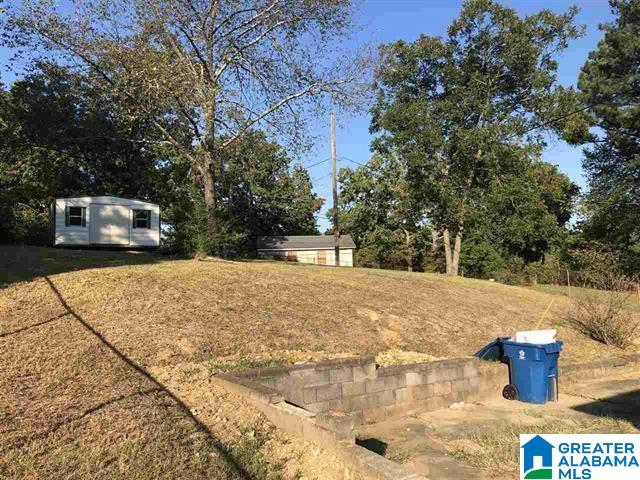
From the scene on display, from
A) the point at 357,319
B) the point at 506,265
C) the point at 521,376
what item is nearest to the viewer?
the point at 521,376

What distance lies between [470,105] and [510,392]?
21.3 metres

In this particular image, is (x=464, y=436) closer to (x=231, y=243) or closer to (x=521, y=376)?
(x=521, y=376)

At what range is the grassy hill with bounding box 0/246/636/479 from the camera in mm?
4176

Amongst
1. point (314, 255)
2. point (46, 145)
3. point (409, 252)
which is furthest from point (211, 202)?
point (314, 255)

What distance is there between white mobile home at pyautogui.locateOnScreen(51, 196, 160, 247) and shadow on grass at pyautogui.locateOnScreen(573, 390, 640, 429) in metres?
23.5

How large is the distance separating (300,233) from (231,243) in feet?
99.7

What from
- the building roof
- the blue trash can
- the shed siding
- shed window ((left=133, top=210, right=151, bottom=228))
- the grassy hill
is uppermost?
shed window ((left=133, top=210, right=151, bottom=228))

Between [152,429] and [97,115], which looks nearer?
[152,429]

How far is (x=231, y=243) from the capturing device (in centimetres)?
1750

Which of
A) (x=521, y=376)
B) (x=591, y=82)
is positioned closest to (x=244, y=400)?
(x=521, y=376)

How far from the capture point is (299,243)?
42.3 m

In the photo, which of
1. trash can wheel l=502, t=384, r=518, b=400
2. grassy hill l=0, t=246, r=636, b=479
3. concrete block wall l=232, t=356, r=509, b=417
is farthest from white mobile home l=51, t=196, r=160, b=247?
trash can wheel l=502, t=384, r=518, b=400

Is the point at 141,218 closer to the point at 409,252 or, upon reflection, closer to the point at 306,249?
the point at 306,249

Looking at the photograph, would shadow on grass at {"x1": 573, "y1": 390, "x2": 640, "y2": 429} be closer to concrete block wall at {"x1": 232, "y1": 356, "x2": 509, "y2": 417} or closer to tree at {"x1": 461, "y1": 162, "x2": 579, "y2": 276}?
concrete block wall at {"x1": 232, "y1": 356, "x2": 509, "y2": 417}
